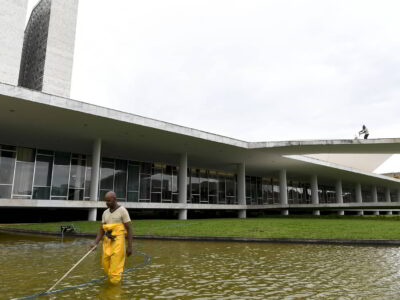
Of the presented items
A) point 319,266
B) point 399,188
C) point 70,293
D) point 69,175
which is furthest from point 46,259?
point 399,188

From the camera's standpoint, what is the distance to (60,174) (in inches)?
1056

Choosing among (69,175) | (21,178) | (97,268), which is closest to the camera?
(97,268)

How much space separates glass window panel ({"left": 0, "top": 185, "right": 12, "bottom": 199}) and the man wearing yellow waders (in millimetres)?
22434

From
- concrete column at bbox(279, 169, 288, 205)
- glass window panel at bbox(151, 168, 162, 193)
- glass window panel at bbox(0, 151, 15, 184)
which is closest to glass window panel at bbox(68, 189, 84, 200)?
glass window panel at bbox(0, 151, 15, 184)

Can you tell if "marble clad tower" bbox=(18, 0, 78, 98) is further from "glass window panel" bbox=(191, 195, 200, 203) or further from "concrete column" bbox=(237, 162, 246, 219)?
"concrete column" bbox=(237, 162, 246, 219)

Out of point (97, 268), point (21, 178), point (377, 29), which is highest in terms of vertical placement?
point (377, 29)

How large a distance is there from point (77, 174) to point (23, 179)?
434cm

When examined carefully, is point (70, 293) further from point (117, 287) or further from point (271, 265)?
point (271, 265)

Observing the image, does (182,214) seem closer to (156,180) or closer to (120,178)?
(156,180)

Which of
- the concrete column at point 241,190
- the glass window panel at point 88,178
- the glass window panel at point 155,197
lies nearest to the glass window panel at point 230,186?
the concrete column at point 241,190

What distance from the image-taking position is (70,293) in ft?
15.9

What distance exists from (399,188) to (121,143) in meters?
74.0

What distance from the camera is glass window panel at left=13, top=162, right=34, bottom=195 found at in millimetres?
24422

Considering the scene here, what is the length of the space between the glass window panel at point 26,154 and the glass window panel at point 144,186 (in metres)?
10.5
